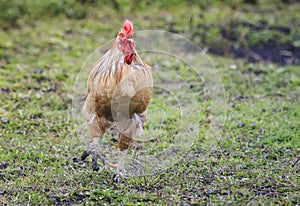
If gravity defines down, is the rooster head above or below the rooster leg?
above

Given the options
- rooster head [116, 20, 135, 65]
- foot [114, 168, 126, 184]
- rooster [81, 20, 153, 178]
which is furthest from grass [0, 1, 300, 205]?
rooster head [116, 20, 135, 65]

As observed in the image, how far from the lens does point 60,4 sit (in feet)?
34.7

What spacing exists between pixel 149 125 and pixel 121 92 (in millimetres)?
1964

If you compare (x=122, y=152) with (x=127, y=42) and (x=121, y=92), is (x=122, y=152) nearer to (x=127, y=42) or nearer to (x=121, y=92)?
(x=121, y=92)

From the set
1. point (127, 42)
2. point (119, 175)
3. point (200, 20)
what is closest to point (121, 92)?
point (127, 42)

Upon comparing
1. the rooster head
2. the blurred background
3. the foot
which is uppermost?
the rooster head

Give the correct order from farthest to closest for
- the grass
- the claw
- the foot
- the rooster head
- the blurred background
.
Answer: the blurred background
the claw
the foot
the rooster head
the grass

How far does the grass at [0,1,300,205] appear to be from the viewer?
15.4 ft

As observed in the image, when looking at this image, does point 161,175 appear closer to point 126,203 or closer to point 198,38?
point 126,203

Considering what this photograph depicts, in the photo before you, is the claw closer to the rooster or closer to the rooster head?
the rooster

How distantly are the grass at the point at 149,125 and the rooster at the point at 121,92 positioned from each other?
0.50 meters

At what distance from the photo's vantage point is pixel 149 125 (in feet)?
21.5

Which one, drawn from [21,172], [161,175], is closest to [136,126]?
[161,175]

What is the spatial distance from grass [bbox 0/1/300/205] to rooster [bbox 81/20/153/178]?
50 cm
